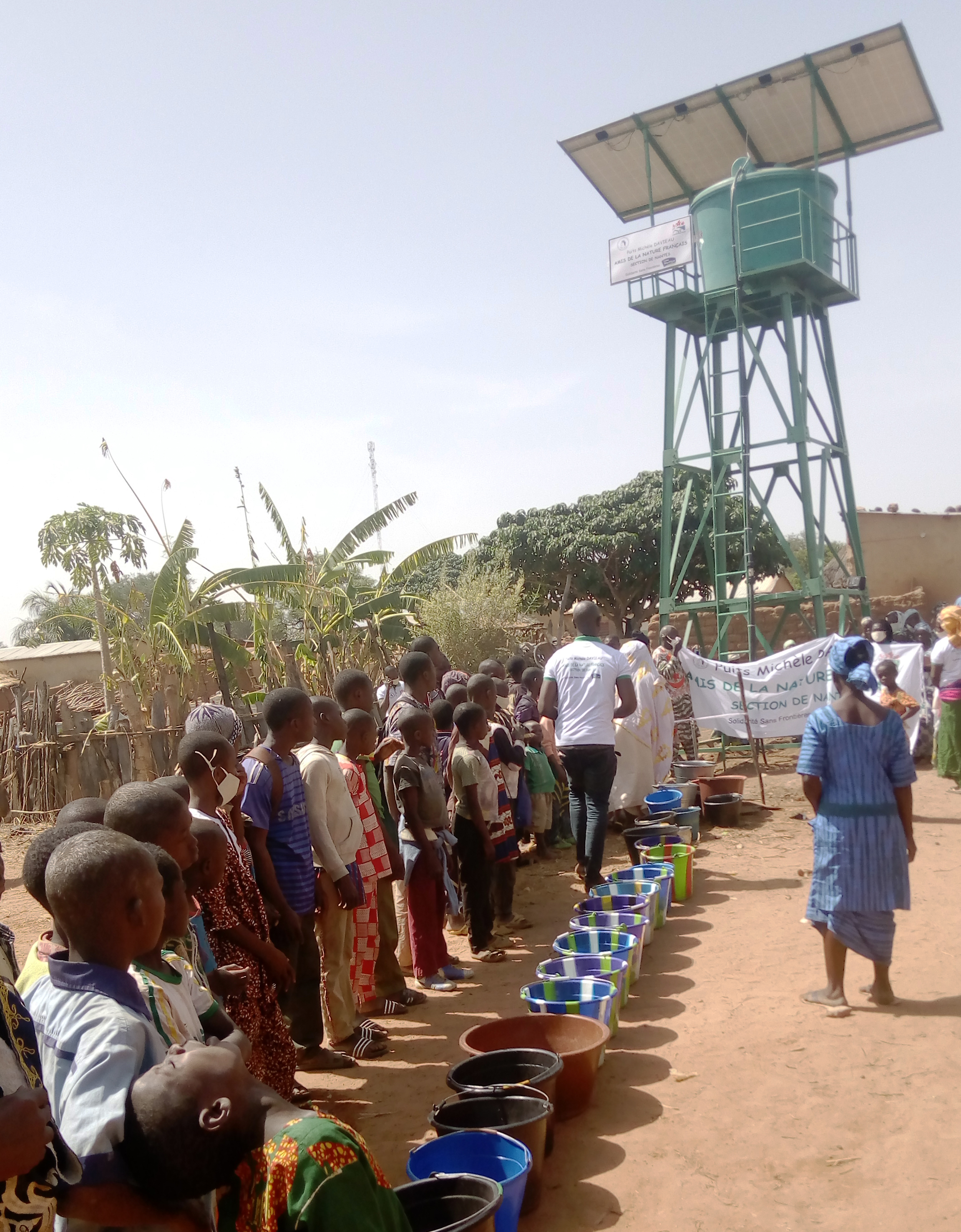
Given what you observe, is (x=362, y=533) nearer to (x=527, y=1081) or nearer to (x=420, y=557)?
(x=420, y=557)

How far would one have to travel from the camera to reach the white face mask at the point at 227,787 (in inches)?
145

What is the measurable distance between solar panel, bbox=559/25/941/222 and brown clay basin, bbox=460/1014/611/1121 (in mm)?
13402

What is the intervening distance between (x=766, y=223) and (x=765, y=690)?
7.65 metres

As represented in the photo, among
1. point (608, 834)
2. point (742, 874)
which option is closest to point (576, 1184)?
point (742, 874)

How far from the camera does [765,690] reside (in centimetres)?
1029

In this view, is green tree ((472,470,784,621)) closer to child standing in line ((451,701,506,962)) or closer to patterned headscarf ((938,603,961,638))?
patterned headscarf ((938,603,961,638))

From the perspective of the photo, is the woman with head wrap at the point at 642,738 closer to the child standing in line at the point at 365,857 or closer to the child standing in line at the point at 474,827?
the child standing in line at the point at 474,827

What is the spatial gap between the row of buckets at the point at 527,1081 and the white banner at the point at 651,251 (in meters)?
11.3

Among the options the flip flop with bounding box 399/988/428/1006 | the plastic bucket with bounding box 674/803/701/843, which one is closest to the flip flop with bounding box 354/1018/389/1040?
the flip flop with bounding box 399/988/428/1006

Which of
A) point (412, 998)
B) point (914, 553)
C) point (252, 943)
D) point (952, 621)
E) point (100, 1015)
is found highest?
point (914, 553)

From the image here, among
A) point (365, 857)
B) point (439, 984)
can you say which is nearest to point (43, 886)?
point (365, 857)

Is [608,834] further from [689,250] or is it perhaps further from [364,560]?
[689,250]

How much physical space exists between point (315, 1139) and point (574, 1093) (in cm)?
234

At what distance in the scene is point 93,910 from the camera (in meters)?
1.86
